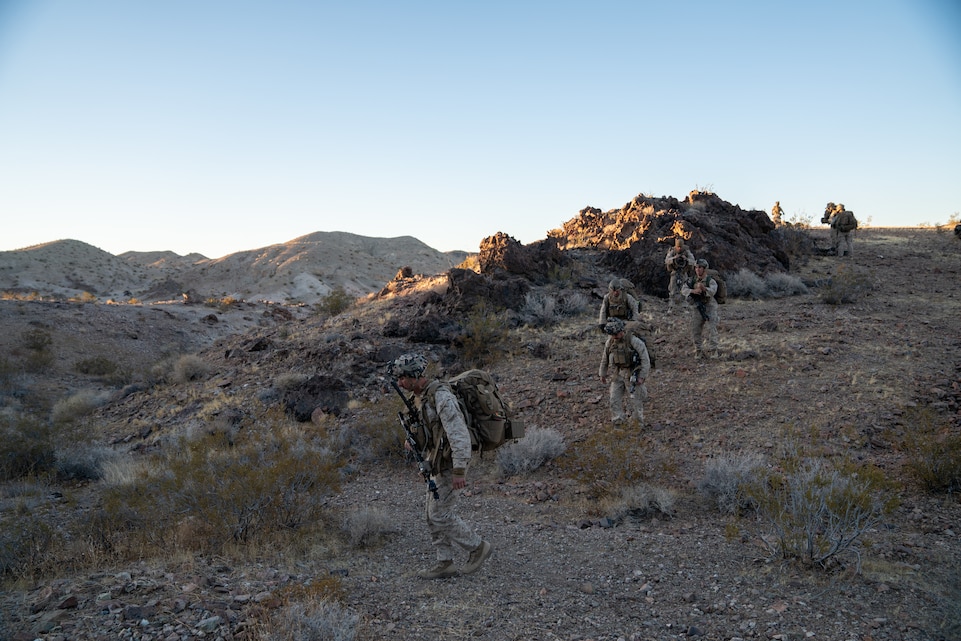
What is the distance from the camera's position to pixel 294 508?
5.91 meters

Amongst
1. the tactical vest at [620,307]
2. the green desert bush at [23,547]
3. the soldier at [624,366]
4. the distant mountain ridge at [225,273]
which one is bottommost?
the green desert bush at [23,547]

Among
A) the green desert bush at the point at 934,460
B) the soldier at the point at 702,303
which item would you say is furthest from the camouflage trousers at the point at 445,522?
the soldier at the point at 702,303

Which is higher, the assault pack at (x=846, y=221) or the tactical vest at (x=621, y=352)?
the assault pack at (x=846, y=221)

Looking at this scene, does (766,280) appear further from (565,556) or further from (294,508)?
(294,508)

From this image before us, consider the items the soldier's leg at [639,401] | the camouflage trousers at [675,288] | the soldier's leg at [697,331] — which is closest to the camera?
the soldier's leg at [639,401]

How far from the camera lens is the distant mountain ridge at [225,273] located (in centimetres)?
4669

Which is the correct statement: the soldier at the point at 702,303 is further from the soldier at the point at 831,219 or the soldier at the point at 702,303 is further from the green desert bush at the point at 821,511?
the soldier at the point at 831,219

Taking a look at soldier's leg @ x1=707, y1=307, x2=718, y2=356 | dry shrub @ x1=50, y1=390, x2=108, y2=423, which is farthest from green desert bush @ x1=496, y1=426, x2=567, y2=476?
dry shrub @ x1=50, y1=390, x2=108, y2=423

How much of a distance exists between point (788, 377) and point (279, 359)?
11.8m

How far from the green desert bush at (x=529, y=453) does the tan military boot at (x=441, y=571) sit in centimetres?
312

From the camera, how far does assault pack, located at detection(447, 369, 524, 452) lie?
4.85 meters

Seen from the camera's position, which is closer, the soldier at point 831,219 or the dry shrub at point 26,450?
the dry shrub at point 26,450

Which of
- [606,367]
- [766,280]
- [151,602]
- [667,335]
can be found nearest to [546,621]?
[151,602]

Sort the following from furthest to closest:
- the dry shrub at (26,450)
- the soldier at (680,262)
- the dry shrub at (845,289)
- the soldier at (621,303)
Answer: the dry shrub at (845,289) → the soldier at (680,262) → the dry shrub at (26,450) → the soldier at (621,303)
